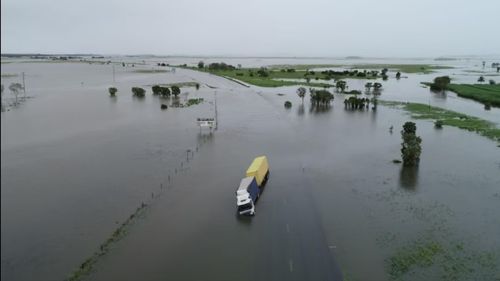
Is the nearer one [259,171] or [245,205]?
[245,205]

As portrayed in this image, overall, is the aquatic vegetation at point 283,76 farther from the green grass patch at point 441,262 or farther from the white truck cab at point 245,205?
the green grass patch at point 441,262

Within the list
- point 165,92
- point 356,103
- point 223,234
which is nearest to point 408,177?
point 223,234

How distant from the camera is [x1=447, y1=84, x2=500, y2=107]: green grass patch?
66225 mm

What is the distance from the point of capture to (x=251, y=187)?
76.1ft

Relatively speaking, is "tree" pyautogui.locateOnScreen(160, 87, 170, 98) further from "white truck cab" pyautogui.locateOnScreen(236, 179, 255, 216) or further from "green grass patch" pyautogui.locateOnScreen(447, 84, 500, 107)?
"green grass patch" pyautogui.locateOnScreen(447, 84, 500, 107)

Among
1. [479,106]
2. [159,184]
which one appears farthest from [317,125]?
[479,106]

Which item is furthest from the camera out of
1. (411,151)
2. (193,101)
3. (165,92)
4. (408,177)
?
(165,92)

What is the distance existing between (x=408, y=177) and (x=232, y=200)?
43.8 ft

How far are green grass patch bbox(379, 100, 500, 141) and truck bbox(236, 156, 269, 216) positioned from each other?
90.1 feet

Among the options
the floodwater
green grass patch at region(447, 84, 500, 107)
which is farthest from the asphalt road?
green grass patch at region(447, 84, 500, 107)

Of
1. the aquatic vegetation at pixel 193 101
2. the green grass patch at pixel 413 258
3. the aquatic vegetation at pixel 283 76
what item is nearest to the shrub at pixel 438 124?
the green grass patch at pixel 413 258

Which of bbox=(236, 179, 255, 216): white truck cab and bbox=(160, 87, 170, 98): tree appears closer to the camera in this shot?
bbox=(236, 179, 255, 216): white truck cab

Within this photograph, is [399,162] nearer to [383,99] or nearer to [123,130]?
[123,130]

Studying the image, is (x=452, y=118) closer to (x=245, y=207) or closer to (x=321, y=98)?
(x=321, y=98)
